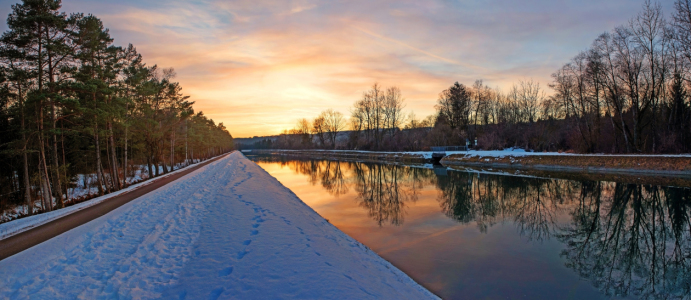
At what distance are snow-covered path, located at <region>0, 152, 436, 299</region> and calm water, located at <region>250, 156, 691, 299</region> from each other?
149 centimetres

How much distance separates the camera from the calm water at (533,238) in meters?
5.62

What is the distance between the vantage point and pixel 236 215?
29.0 feet

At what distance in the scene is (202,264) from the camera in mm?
5094

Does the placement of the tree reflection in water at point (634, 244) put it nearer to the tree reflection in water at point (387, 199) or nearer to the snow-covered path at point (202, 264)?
the snow-covered path at point (202, 264)

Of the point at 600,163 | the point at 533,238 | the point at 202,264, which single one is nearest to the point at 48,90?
the point at 202,264

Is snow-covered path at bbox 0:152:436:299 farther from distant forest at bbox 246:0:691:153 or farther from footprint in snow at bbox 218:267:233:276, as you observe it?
distant forest at bbox 246:0:691:153

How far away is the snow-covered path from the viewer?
418cm

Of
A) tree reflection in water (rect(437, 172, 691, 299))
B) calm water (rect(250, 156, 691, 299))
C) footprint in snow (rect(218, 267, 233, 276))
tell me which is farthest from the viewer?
tree reflection in water (rect(437, 172, 691, 299))

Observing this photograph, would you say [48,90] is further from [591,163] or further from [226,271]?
[591,163]

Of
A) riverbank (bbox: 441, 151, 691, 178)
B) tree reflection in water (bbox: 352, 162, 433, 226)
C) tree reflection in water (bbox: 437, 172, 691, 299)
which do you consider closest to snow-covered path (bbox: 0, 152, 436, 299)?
tree reflection in water (bbox: 352, 162, 433, 226)

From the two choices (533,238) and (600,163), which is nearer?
(533,238)

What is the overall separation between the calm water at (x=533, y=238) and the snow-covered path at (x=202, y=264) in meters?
1.49

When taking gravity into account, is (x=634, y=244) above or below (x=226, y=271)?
below

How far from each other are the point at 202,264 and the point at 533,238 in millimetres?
8660
